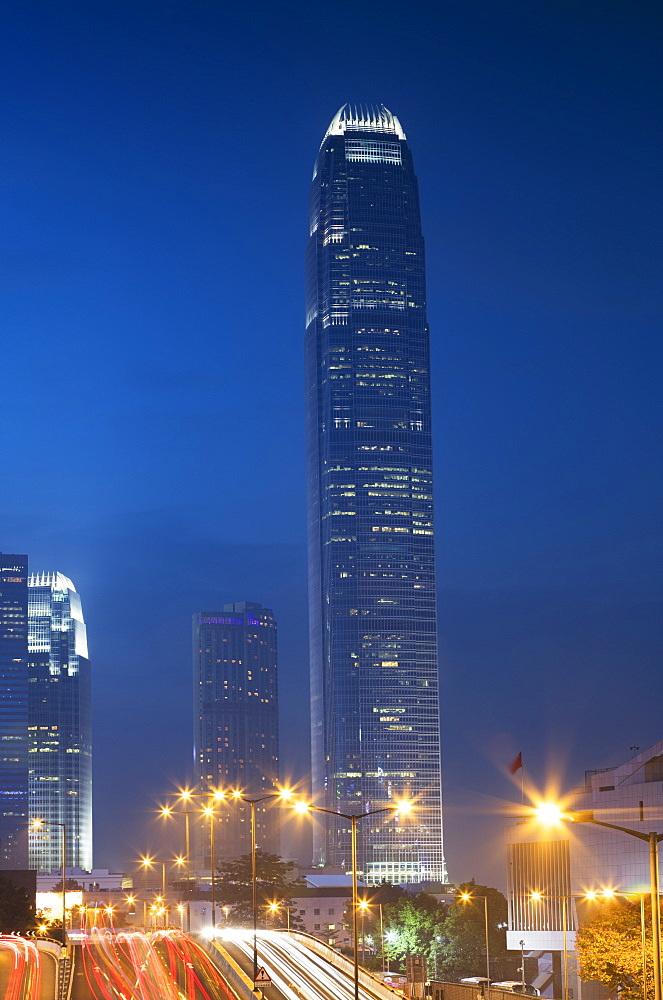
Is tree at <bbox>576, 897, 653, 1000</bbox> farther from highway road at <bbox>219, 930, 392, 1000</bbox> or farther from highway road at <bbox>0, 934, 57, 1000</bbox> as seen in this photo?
highway road at <bbox>0, 934, 57, 1000</bbox>

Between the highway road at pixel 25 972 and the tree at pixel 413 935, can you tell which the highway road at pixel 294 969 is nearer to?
the highway road at pixel 25 972

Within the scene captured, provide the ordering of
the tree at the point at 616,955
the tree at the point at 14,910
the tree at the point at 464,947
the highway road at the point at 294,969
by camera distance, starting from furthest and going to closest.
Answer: the tree at the point at 464,947 < the tree at the point at 14,910 < the highway road at the point at 294,969 < the tree at the point at 616,955

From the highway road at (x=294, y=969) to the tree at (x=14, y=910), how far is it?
25179mm

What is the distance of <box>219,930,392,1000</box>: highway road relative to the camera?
301 feet

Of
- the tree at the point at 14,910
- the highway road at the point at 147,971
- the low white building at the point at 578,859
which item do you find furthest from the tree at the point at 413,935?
the highway road at the point at 147,971

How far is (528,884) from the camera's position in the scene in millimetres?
140625

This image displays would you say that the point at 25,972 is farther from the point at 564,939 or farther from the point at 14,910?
the point at 14,910

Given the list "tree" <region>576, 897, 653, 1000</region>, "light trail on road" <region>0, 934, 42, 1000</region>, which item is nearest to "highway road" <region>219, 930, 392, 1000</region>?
"tree" <region>576, 897, 653, 1000</region>

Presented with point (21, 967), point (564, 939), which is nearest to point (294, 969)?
point (21, 967)

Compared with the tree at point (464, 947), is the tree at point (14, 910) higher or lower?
higher

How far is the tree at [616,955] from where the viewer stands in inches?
3291

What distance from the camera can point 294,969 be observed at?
335ft

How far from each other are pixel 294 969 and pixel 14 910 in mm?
49876

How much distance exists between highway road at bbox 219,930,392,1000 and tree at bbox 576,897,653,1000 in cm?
1284
